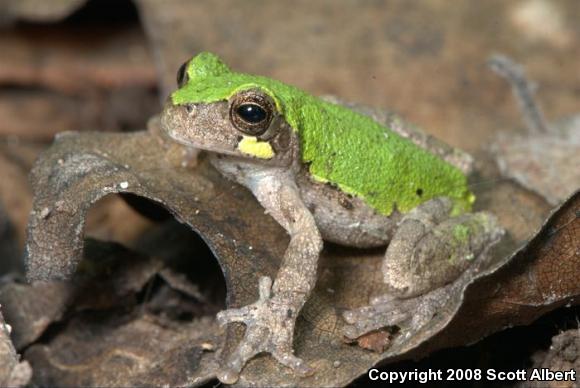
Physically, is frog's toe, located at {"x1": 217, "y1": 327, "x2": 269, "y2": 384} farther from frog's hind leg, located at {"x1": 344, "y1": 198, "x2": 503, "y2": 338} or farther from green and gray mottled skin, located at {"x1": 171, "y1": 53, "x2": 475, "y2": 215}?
green and gray mottled skin, located at {"x1": 171, "y1": 53, "x2": 475, "y2": 215}

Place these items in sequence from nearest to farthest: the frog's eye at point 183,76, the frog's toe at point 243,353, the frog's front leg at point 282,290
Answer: the frog's toe at point 243,353 < the frog's front leg at point 282,290 < the frog's eye at point 183,76

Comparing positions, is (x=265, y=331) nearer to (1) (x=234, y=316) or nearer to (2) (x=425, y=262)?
(1) (x=234, y=316)

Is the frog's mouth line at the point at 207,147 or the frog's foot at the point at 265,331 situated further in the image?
the frog's mouth line at the point at 207,147

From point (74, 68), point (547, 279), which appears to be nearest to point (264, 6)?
point (74, 68)

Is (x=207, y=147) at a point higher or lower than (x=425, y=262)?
higher

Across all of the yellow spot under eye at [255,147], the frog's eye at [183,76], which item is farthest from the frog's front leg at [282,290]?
the frog's eye at [183,76]

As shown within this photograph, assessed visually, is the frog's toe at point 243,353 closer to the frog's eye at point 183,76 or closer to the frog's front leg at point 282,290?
the frog's front leg at point 282,290

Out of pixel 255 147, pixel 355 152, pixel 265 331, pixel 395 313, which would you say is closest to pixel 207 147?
pixel 255 147

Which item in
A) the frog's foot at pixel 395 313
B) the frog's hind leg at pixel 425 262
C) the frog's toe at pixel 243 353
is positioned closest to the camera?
the frog's toe at pixel 243 353
